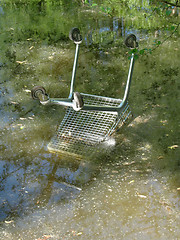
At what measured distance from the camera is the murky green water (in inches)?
134

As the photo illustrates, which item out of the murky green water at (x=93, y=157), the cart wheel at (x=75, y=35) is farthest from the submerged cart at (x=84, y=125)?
the murky green water at (x=93, y=157)

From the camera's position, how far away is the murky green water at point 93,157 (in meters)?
3.41

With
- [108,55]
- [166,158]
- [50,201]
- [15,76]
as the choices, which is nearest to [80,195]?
[50,201]

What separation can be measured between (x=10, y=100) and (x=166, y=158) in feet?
8.31

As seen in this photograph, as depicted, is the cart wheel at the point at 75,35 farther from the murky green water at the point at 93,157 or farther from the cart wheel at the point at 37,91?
the cart wheel at the point at 37,91

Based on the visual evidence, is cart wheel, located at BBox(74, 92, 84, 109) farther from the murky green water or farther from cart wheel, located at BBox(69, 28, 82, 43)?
cart wheel, located at BBox(69, 28, 82, 43)

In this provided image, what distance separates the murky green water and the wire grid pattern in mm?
133

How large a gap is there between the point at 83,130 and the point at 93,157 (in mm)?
462

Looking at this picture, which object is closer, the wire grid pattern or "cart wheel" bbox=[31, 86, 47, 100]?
"cart wheel" bbox=[31, 86, 47, 100]

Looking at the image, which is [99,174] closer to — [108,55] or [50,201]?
[50,201]

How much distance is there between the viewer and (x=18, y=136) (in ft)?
15.2

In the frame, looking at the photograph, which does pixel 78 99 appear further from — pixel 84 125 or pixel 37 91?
pixel 84 125

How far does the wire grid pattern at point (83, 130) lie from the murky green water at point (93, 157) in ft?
0.44

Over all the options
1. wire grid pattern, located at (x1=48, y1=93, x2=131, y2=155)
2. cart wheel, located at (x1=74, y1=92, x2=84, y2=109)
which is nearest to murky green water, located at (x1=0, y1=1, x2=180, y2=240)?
wire grid pattern, located at (x1=48, y1=93, x2=131, y2=155)
